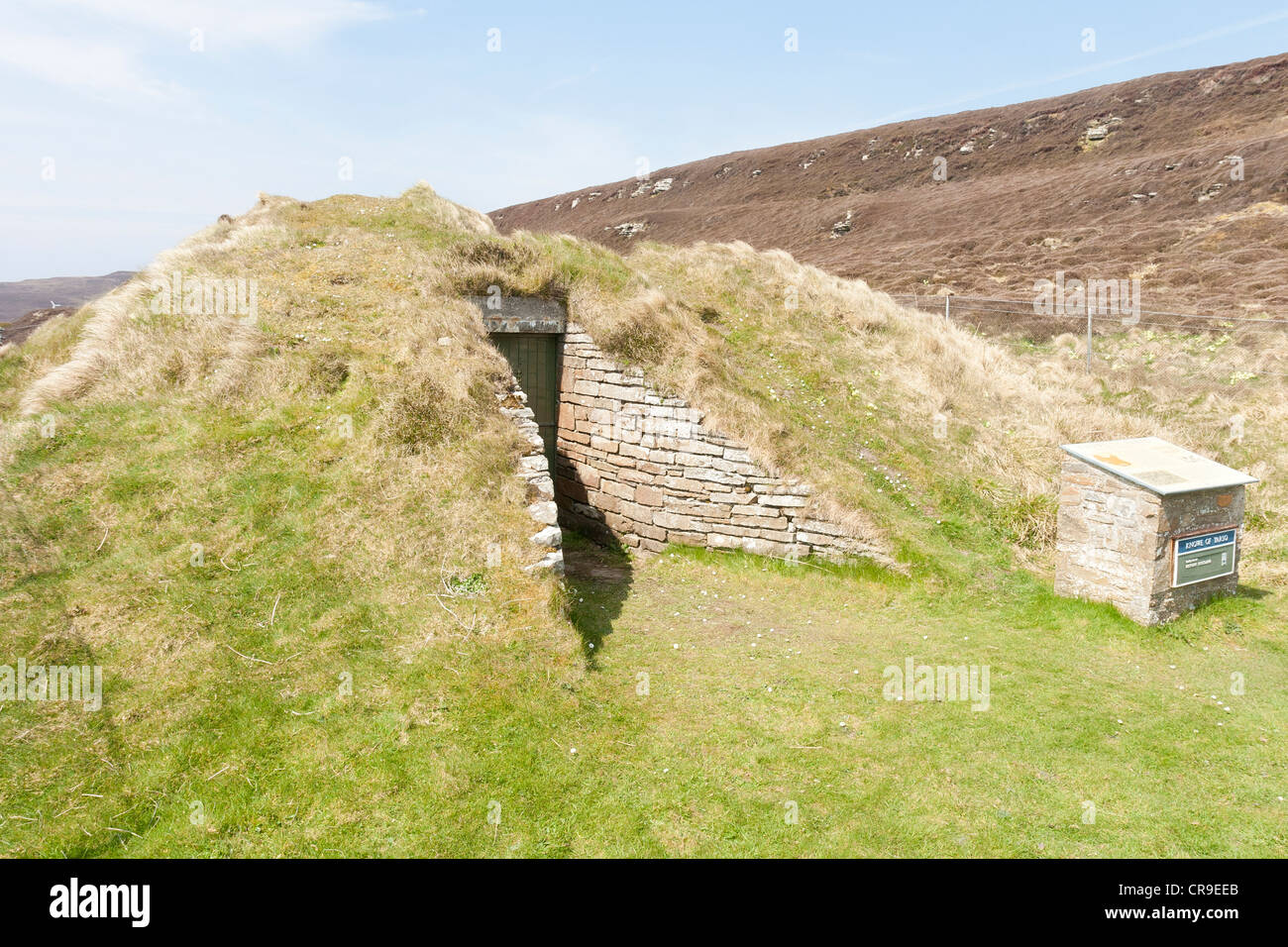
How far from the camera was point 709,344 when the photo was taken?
11.2m

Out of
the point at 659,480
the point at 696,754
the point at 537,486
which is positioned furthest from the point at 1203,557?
the point at 537,486

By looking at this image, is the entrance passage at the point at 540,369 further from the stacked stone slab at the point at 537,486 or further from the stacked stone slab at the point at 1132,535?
the stacked stone slab at the point at 1132,535

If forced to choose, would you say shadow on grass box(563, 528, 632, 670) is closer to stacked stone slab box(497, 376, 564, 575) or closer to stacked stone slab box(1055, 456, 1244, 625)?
stacked stone slab box(497, 376, 564, 575)

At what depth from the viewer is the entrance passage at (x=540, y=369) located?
11.3 m

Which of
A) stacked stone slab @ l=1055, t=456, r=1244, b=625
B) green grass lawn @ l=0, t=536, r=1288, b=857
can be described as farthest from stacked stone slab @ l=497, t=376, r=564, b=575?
stacked stone slab @ l=1055, t=456, r=1244, b=625

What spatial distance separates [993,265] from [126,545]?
27.2 meters

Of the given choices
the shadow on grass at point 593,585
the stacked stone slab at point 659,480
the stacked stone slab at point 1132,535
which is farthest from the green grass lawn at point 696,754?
the stacked stone slab at point 659,480

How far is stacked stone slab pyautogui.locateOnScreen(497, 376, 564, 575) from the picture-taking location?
25.4 feet

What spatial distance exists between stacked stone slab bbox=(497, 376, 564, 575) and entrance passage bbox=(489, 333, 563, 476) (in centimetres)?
184

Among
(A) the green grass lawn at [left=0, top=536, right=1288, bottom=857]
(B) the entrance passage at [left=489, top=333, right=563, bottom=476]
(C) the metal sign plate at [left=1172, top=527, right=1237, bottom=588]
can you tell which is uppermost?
(B) the entrance passage at [left=489, top=333, right=563, bottom=476]

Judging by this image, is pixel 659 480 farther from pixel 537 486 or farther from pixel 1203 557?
pixel 1203 557

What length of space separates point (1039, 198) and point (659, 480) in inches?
1133

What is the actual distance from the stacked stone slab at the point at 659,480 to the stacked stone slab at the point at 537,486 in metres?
1.76

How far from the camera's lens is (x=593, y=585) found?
30.3ft
